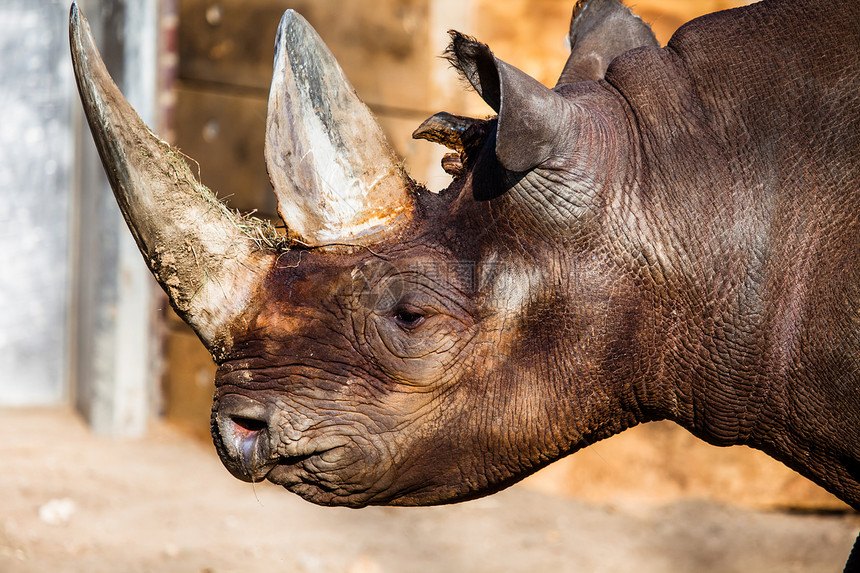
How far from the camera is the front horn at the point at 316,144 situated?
2.47 metres

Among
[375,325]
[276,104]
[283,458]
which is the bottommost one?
[283,458]

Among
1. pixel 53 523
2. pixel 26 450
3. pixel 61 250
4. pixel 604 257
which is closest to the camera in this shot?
pixel 604 257

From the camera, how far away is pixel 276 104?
2.49 metres

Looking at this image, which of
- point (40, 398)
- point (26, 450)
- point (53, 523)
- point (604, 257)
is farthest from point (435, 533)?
point (40, 398)

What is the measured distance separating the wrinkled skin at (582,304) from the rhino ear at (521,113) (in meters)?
0.05

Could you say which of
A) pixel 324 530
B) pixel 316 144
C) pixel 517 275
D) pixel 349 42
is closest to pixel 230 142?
pixel 349 42

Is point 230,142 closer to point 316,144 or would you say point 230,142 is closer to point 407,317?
point 316,144

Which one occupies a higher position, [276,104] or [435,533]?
[276,104]

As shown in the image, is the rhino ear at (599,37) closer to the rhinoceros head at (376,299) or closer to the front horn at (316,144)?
the rhinoceros head at (376,299)

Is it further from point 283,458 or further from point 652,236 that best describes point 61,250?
point 652,236

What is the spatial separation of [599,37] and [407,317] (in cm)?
120

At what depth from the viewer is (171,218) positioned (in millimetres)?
2408

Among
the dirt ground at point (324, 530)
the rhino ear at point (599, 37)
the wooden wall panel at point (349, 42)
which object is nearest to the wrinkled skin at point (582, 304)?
the rhino ear at point (599, 37)

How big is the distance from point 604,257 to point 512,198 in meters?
0.27
